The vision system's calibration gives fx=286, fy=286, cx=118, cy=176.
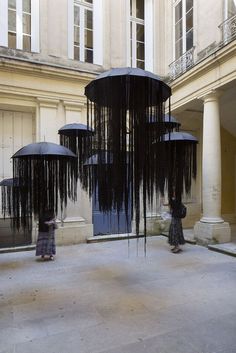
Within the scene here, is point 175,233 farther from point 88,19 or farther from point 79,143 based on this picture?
point 88,19

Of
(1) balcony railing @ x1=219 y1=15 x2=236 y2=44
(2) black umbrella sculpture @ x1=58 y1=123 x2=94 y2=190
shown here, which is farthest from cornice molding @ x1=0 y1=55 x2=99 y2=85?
(1) balcony railing @ x1=219 y1=15 x2=236 y2=44

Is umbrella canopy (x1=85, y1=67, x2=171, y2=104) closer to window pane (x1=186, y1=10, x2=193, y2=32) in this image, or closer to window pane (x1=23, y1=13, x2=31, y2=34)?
window pane (x1=23, y1=13, x2=31, y2=34)

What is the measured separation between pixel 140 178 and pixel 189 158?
249cm

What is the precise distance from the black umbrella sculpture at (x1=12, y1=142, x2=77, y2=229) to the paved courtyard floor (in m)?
1.34

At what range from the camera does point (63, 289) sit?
4602 mm

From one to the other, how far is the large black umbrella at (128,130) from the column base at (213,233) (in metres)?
4.67

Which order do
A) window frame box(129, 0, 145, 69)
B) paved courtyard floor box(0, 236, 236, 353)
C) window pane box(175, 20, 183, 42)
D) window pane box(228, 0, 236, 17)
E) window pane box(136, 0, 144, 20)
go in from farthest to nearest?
window pane box(136, 0, 144, 20) < window frame box(129, 0, 145, 69) < window pane box(175, 20, 183, 42) < window pane box(228, 0, 236, 17) < paved courtyard floor box(0, 236, 236, 353)

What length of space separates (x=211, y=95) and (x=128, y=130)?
5280mm

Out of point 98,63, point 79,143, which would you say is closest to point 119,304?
point 79,143

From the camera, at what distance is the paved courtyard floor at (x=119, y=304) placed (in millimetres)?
3066

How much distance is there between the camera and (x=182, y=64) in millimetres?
8758

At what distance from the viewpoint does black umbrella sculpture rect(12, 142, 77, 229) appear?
5055mm

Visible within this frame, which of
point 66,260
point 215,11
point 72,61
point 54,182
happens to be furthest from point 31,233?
point 215,11

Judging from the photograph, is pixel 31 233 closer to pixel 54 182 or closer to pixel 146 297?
pixel 54 182
